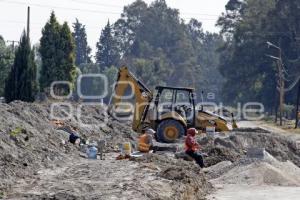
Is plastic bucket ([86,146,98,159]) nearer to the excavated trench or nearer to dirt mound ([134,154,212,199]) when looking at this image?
the excavated trench

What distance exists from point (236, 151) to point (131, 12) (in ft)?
372

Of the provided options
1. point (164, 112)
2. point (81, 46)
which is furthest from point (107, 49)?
point (164, 112)

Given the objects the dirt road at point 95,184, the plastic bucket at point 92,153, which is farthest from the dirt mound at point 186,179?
the plastic bucket at point 92,153

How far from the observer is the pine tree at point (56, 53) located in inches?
2140

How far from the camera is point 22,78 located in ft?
148

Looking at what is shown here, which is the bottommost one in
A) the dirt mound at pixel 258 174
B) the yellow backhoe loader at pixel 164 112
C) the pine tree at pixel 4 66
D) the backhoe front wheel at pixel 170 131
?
the dirt mound at pixel 258 174

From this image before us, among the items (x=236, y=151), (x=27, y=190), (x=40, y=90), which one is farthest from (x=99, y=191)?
(x=40, y=90)

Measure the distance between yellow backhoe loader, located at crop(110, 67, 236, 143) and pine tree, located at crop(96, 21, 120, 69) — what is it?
3874 inches

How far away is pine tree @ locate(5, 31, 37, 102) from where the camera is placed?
4519 centimetres

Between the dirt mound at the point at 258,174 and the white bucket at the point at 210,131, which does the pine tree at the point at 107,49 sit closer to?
the white bucket at the point at 210,131

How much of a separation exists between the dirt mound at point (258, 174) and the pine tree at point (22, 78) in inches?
950

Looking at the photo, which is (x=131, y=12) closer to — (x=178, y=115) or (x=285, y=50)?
(x=285, y=50)

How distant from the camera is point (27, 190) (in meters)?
16.0

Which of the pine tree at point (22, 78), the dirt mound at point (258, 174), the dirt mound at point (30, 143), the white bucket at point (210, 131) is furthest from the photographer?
the pine tree at point (22, 78)
